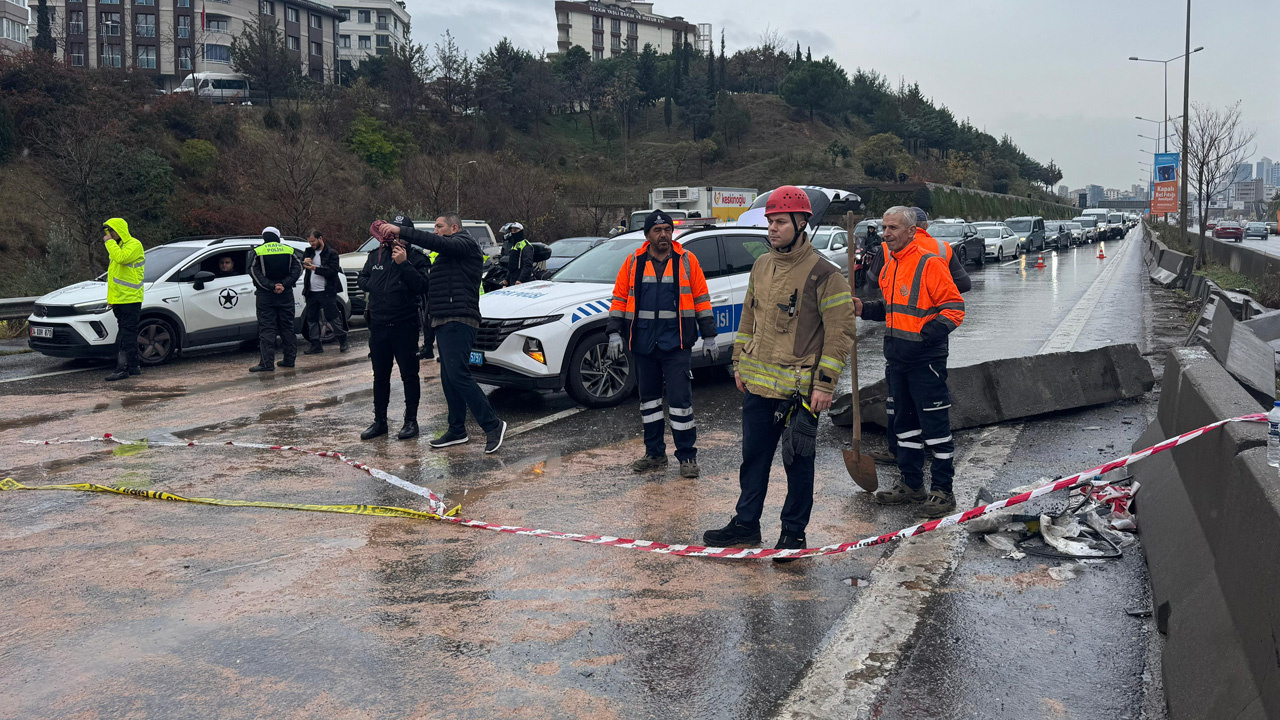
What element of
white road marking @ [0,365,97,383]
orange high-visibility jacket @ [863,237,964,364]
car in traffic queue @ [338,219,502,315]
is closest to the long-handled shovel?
orange high-visibility jacket @ [863,237,964,364]

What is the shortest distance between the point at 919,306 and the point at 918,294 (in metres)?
0.07

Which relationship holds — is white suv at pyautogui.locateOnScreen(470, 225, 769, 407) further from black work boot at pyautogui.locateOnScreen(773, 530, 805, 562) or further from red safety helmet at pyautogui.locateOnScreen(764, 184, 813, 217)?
red safety helmet at pyautogui.locateOnScreen(764, 184, 813, 217)

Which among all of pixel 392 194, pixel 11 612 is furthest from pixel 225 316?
pixel 392 194

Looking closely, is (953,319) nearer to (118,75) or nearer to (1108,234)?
(118,75)

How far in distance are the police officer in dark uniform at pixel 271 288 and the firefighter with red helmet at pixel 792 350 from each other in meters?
8.95

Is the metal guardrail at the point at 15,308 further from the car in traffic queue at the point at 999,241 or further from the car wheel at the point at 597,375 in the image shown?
the car in traffic queue at the point at 999,241

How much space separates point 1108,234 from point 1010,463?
66.2 m

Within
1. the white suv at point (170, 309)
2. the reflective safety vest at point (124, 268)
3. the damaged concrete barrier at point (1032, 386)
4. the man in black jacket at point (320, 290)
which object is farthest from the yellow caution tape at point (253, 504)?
the man in black jacket at point (320, 290)

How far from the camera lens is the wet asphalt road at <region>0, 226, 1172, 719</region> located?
3.74 metres

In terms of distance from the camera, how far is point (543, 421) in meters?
9.09

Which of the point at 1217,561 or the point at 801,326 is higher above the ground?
the point at 801,326

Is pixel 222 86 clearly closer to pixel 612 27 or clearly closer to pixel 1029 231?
pixel 1029 231

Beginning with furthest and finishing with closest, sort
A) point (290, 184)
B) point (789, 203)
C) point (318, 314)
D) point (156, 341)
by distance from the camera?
point (290, 184)
point (318, 314)
point (156, 341)
point (789, 203)

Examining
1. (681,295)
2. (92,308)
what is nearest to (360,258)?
(92,308)
